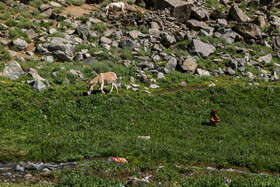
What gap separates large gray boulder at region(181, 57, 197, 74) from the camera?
93.5 feet

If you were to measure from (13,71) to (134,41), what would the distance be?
51.5ft

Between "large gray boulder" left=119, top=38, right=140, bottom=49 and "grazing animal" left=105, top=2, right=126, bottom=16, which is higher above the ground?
"grazing animal" left=105, top=2, right=126, bottom=16

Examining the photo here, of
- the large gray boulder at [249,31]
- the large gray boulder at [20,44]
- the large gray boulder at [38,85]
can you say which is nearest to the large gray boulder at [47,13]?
the large gray boulder at [20,44]

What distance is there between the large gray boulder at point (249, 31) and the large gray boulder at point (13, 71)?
34.1m

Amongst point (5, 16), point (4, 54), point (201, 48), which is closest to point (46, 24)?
point (5, 16)

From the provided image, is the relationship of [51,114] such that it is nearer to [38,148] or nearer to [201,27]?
[38,148]

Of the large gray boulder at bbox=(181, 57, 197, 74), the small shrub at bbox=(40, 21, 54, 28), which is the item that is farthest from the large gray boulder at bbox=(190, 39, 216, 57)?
the small shrub at bbox=(40, 21, 54, 28)

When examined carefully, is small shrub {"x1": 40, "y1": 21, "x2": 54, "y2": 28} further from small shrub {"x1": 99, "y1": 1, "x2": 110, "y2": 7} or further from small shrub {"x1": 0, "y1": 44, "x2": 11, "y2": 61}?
small shrub {"x1": 99, "y1": 1, "x2": 110, "y2": 7}

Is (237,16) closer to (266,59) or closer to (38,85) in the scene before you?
(266,59)

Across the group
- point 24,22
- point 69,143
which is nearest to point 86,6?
point 24,22

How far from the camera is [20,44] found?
24406mm

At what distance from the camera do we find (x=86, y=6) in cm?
3944

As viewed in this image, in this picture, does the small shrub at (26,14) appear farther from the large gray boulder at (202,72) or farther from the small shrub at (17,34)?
the large gray boulder at (202,72)

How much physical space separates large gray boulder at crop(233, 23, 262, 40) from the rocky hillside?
0.15 meters
